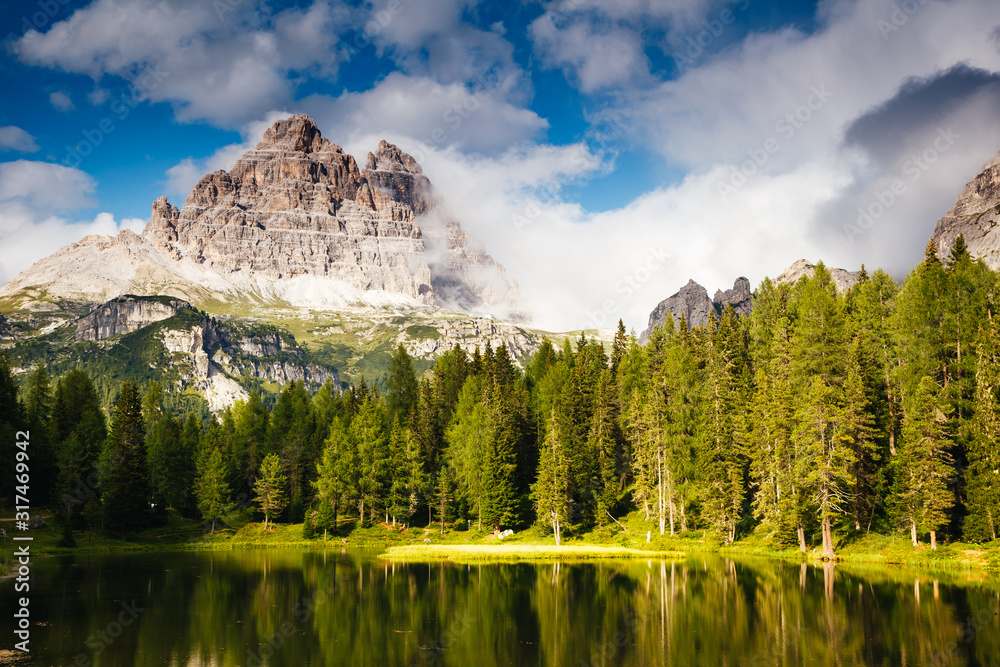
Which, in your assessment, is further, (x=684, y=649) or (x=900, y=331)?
(x=900, y=331)

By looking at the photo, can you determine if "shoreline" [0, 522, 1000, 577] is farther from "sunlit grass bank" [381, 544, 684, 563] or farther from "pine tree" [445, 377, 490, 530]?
"pine tree" [445, 377, 490, 530]

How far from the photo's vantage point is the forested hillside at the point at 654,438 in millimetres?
64125

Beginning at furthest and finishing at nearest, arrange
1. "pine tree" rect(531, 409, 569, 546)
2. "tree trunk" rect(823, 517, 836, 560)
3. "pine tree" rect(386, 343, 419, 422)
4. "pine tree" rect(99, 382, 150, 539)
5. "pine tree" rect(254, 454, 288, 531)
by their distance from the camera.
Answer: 1. "pine tree" rect(386, 343, 419, 422)
2. "pine tree" rect(254, 454, 288, 531)
3. "pine tree" rect(99, 382, 150, 539)
4. "pine tree" rect(531, 409, 569, 546)
5. "tree trunk" rect(823, 517, 836, 560)

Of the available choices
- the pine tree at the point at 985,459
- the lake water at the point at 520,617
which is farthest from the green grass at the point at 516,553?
the pine tree at the point at 985,459

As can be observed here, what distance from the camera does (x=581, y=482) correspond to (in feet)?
292

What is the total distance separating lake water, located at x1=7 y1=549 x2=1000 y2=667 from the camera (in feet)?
101

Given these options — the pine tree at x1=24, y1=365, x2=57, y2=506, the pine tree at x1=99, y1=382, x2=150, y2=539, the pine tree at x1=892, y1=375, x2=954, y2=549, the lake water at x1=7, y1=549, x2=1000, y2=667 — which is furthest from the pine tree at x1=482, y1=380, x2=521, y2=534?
the pine tree at x1=24, y1=365, x2=57, y2=506

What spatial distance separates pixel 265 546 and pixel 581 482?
147 ft

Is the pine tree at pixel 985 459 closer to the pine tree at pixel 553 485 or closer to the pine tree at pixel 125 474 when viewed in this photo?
the pine tree at pixel 553 485

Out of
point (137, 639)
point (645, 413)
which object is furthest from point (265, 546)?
point (137, 639)

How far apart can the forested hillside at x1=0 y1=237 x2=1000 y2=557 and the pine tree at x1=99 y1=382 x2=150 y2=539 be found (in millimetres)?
289

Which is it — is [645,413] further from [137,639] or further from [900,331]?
[137,639]

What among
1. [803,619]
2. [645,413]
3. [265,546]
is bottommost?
[265,546]

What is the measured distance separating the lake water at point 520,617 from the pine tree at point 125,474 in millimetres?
29469
